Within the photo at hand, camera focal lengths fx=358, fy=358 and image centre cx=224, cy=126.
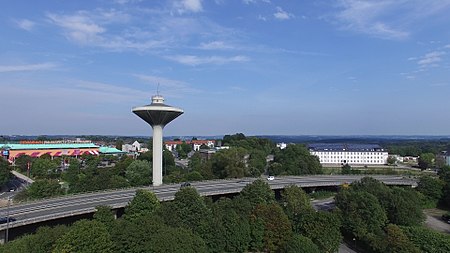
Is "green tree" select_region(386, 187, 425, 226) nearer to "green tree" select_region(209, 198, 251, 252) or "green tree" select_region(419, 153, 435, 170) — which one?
"green tree" select_region(209, 198, 251, 252)

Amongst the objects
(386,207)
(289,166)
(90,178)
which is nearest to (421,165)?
(289,166)

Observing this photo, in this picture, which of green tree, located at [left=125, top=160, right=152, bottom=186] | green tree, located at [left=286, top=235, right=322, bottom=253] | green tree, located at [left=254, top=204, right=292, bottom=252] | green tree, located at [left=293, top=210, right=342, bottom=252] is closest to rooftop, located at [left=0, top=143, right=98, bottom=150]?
green tree, located at [left=125, top=160, right=152, bottom=186]

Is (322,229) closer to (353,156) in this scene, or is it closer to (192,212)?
(192,212)

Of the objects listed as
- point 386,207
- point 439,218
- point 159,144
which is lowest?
point 439,218

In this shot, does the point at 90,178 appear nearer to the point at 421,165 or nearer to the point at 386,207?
the point at 386,207

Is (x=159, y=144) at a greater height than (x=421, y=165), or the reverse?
(x=159, y=144)

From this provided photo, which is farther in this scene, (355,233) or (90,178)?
(90,178)

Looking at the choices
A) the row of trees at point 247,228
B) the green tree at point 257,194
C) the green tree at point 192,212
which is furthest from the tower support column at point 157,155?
the green tree at point 192,212
